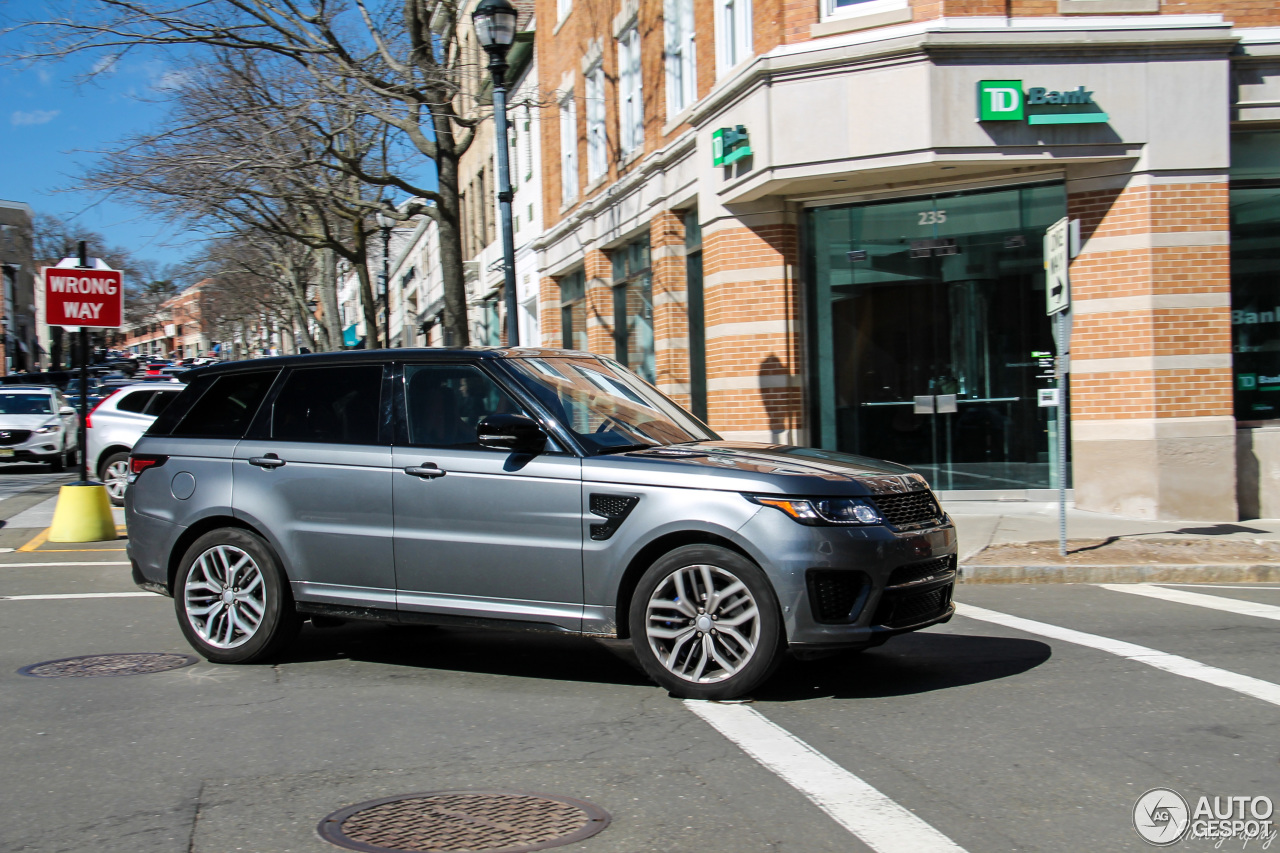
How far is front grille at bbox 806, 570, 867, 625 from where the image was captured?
5.59 meters

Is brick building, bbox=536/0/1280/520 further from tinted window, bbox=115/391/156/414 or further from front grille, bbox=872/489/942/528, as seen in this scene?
tinted window, bbox=115/391/156/414

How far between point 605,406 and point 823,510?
153 centimetres

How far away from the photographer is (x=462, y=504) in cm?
627

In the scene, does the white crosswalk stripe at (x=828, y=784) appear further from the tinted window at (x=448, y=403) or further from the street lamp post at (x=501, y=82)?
the street lamp post at (x=501, y=82)

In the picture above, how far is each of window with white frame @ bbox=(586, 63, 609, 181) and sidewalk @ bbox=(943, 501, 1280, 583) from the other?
1161 cm

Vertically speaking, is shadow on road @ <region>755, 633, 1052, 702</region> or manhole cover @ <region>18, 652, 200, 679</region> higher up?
manhole cover @ <region>18, 652, 200, 679</region>

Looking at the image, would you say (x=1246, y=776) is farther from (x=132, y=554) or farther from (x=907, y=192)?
(x=907, y=192)

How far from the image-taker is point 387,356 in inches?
269

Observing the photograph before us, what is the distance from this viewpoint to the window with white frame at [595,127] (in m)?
22.5

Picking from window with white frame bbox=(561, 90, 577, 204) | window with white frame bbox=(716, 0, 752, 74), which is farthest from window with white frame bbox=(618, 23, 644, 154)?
window with white frame bbox=(716, 0, 752, 74)

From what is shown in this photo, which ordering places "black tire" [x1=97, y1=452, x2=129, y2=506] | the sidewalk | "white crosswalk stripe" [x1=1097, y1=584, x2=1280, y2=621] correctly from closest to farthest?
"white crosswalk stripe" [x1=1097, y1=584, x2=1280, y2=621]
the sidewalk
"black tire" [x1=97, y1=452, x2=129, y2=506]

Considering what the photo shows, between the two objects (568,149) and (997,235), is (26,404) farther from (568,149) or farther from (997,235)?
(997,235)

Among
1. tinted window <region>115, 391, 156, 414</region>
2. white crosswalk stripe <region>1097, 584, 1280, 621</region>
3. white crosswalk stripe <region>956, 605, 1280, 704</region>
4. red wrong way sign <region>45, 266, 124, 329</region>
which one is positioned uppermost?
red wrong way sign <region>45, 266, 124, 329</region>

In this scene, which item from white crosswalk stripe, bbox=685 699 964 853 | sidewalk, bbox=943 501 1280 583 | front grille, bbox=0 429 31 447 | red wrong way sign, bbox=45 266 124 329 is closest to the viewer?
white crosswalk stripe, bbox=685 699 964 853
